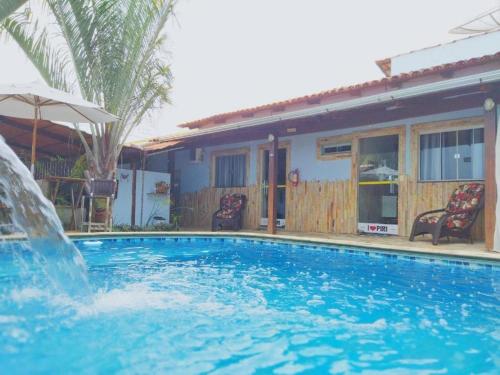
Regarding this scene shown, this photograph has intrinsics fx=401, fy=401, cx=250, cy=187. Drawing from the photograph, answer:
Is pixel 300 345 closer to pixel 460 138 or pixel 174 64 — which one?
pixel 460 138

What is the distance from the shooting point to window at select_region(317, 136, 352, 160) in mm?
9133

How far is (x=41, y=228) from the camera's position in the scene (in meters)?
6.80

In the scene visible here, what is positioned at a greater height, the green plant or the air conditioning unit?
the air conditioning unit

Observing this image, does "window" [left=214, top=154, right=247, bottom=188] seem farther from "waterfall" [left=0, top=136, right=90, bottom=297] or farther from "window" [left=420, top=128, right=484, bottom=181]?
"waterfall" [left=0, top=136, right=90, bottom=297]

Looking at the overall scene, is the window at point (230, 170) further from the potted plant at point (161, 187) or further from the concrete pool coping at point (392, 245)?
the concrete pool coping at point (392, 245)

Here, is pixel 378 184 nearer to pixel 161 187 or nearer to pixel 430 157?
pixel 430 157

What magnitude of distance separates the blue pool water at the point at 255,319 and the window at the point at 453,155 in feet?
8.22

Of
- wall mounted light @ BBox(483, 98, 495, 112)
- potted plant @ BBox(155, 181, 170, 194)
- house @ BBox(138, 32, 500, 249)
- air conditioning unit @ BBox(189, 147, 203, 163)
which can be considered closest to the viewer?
wall mounted light @ BBox(483, 98, 495, 112)

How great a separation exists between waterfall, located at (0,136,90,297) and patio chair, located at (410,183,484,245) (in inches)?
218

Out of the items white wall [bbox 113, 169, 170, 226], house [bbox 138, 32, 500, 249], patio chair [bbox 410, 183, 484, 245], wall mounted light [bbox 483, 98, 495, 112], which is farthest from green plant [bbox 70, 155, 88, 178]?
wall mounted light [bbox 483, 98, 495, 112]

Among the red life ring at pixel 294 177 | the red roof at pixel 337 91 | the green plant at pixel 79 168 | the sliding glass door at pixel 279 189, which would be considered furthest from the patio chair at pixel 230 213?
the green plant at pixel 79 168

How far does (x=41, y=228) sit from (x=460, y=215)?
23.2ft

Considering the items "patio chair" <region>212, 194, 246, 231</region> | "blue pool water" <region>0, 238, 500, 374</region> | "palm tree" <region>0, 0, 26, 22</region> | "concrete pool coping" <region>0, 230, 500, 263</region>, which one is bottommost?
"blue pool water" <region>0, 238, 500, 374</region>

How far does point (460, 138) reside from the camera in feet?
24.7
